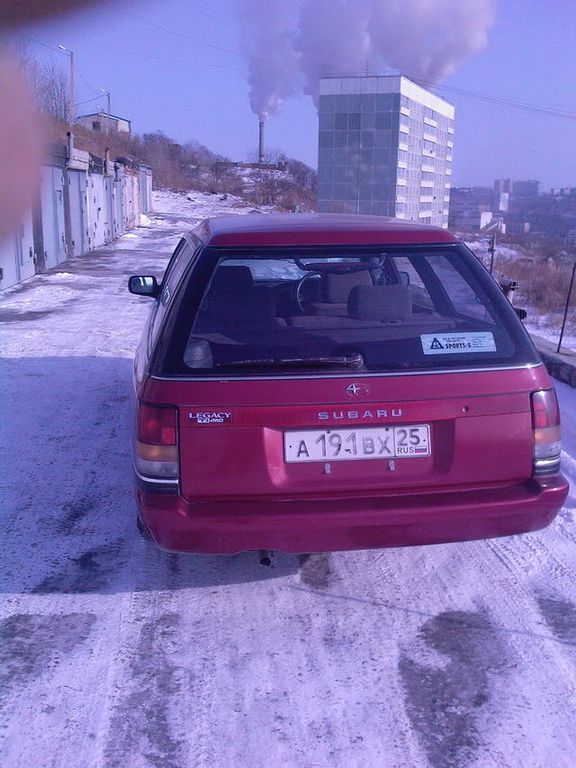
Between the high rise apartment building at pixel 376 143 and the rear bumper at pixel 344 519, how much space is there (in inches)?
1747

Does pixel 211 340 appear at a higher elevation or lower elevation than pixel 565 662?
higher

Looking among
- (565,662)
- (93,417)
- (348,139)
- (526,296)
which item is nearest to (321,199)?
(348,139)

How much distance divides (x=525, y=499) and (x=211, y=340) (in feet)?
4.79

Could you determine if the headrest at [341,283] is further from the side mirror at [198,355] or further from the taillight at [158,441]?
the taillight at [158,441]

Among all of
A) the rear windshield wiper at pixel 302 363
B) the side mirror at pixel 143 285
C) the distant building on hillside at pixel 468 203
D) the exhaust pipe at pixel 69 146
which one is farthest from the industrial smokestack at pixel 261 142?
the rear windshield wiper at pixel 302 363

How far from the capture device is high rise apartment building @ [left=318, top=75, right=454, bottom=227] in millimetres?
45969

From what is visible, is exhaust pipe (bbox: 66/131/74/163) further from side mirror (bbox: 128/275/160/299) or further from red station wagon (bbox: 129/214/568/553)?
red station wagon (bbox: 129/214/568/553)

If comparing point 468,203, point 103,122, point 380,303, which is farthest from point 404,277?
point 103,122

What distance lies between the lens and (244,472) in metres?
2.99

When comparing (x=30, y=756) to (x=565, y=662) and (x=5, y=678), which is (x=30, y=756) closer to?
(x=5, y=678)

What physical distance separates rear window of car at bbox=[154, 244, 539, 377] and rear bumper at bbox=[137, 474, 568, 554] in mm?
532

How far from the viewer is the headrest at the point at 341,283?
3866mm

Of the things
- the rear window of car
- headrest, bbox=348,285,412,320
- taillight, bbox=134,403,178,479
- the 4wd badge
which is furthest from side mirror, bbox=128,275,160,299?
the 4wd badge

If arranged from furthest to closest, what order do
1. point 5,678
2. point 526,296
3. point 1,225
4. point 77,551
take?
point 526,296
point 1,225
point 77,551
point 5,678
